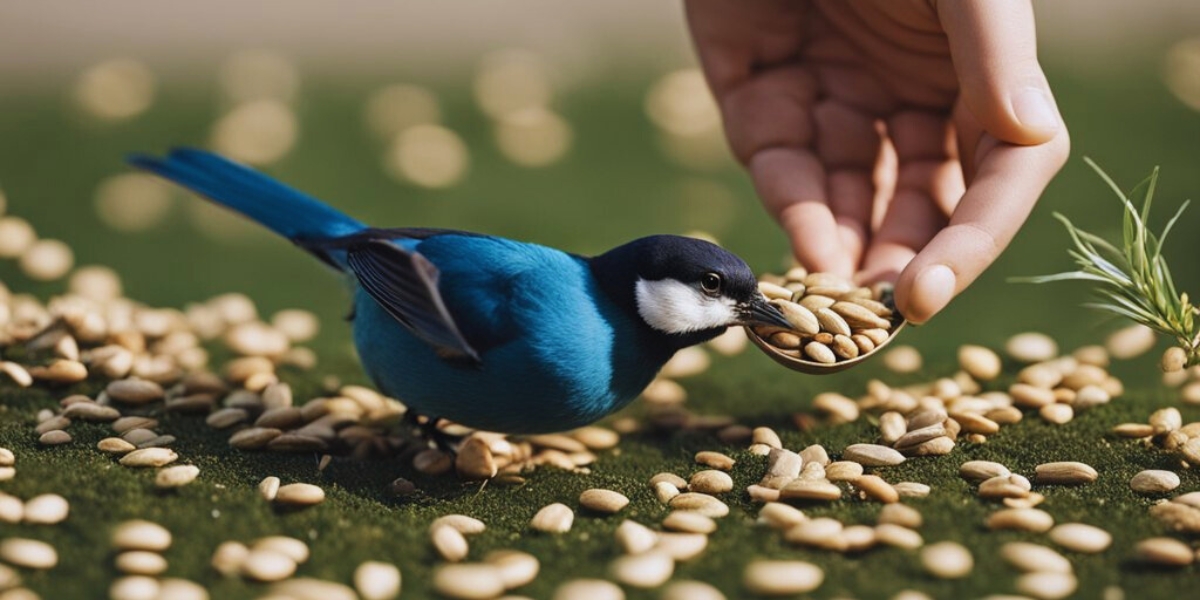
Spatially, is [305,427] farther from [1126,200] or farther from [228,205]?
[1126,200]

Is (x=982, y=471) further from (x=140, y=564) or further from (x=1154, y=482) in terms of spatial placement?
(x=140, y=564)

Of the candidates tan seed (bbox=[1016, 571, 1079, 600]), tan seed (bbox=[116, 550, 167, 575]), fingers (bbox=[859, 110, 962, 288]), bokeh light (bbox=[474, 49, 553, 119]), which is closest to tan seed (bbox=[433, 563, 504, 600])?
tan seed (bbox=[116, 550, 167, 575])

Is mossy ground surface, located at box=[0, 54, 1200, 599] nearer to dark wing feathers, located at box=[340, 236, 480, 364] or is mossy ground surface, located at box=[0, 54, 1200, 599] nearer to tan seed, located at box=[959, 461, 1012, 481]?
tan seed, located at box=[959, 461, 1012, 481]

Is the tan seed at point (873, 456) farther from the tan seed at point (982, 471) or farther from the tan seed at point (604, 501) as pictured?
the tan seed at point (604, 501)

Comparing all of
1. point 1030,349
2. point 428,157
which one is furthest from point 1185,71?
point 428,157

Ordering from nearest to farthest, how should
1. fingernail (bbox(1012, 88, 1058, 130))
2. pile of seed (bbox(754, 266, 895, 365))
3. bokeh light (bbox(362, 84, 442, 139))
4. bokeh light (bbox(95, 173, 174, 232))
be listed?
fingernail (bbox(1012, 88, 1058, 130)) → pile of seed (bbox(754, 266, 895, 365)) → bokeh light (bbox(95, 173, 174, 232)) → bokeh light (bbox(362, 84, 442, 139))

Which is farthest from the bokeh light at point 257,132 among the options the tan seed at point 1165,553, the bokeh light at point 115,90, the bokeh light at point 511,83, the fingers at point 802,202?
the tan seed at point 1165,553
